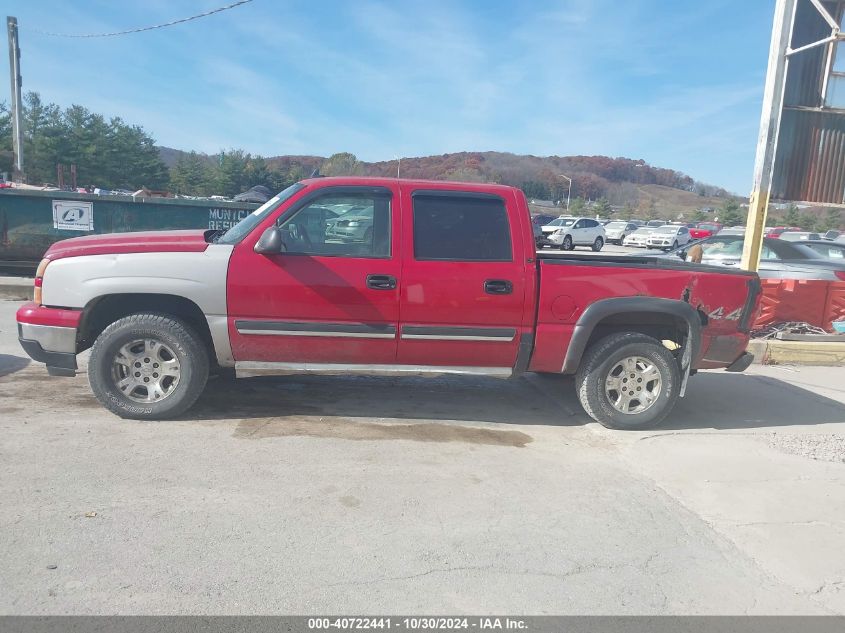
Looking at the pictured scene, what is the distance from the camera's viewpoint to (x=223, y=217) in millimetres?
12734

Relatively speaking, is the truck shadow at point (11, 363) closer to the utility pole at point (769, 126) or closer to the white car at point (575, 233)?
the utility pole at point (769, 126)

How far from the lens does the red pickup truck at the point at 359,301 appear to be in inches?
192

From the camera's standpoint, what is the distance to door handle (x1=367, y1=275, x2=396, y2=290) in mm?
4934

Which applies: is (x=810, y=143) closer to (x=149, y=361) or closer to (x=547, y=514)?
(x=547, y=514)

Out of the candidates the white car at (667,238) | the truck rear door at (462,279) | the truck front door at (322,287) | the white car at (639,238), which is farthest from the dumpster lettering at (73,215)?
the white car at (639,238)

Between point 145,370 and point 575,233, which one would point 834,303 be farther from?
point 575,233

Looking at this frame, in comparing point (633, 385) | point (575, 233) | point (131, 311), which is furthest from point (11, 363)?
point (575, 233)

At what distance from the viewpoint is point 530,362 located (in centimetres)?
527

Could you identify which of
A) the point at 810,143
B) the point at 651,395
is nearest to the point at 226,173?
the point at 810,143

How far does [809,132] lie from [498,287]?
23.4 ft

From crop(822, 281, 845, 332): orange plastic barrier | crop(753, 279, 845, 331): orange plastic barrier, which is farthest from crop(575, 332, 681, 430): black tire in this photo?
crop(822, 281, 845, 332): orange plastic barrier

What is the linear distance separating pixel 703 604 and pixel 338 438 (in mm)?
2690

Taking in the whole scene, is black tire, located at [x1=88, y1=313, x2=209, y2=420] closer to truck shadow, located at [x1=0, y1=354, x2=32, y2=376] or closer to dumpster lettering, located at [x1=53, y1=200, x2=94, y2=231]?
truck shadow, located at [x1=0, y1=354, x2=32, y2=376]

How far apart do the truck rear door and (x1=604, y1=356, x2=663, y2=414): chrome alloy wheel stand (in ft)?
3.01
